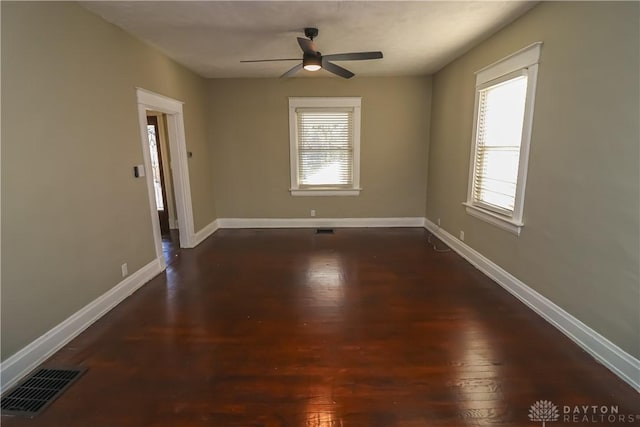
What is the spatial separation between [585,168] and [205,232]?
16.6 feet

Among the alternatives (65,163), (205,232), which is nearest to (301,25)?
(65,163)

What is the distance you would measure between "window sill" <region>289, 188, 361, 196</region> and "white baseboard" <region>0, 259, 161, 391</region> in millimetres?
3016

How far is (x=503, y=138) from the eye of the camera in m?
3.37

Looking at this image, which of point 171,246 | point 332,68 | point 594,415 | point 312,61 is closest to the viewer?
point 594,415

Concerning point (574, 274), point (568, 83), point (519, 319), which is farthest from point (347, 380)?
point (568, 83)

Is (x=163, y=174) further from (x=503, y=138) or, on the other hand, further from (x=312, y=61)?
(x=503, y=138)

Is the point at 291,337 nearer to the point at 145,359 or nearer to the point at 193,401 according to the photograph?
the point at 193,401

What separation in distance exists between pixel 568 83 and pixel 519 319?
196cm

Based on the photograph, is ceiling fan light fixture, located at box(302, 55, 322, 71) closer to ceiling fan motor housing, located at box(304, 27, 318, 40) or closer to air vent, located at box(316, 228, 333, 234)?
ceiling fan motor housing, located at box(304, 27, 318, 40)

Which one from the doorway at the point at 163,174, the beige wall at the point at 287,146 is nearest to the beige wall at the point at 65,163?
the doorway at the point at 163,174

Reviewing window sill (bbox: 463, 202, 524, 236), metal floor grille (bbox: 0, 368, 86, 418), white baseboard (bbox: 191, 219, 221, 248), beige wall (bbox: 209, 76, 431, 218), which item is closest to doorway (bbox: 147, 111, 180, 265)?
white baseboard (bbox: 191, 219, 221, 248)

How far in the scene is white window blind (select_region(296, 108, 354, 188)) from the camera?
5641 millimetres

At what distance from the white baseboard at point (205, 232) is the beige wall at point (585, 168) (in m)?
4.28

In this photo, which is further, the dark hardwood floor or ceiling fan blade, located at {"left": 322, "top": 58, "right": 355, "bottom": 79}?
ceiling fan blade, located at {"left": 322, "top": 58, "right": 355, "bottom": 79}
